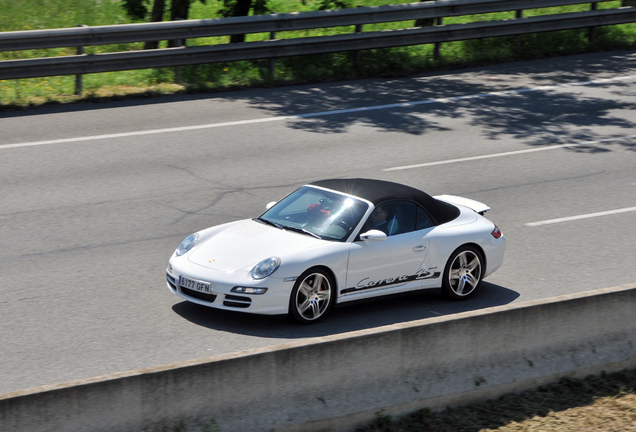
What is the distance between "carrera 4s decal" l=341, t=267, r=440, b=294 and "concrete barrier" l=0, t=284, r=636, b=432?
1793mm

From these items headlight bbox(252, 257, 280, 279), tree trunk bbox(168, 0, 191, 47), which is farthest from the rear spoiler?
tree trunk bbox(168, 0, 191, 47)

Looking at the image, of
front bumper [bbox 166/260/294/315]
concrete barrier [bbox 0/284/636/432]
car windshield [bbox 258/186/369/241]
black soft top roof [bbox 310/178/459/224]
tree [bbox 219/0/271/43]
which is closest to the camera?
concrete barrier [bbox 0/284/636/432]

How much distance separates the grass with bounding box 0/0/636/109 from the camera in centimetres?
1644

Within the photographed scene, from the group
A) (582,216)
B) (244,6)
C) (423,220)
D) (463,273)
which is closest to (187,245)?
(423,220)

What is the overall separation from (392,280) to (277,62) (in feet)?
36.2

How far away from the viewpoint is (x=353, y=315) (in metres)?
8.01

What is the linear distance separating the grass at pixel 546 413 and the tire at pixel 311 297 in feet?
6.11

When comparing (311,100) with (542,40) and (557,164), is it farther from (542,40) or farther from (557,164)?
(542,40)

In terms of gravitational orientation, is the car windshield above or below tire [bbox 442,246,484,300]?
above

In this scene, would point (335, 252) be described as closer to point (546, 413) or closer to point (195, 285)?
point (195, 285)

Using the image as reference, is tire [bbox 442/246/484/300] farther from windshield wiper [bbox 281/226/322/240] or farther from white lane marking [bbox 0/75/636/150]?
white lane marking [bbox 0/75/636/150]

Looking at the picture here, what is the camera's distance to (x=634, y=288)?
6.83 m

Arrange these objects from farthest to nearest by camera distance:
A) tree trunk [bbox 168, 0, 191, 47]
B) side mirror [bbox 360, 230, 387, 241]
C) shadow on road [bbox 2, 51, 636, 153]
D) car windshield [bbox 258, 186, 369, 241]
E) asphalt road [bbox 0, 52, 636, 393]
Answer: tree trunk [bbox 168, 0, 191, 47] < shadow on road [bbox 2, 51, 636, 153] < car windshield [bbox 258, 186, 369, 241] < side mirror [bbox 360, 230, 387, 241] < asphalt road [bbox 0, 52, 636, 393]

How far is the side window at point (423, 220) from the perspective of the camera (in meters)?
8.40
